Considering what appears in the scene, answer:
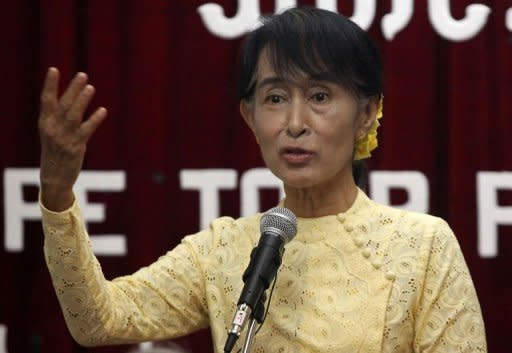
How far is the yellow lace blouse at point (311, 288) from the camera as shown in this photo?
60.1 inches

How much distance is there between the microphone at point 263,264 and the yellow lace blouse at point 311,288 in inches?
9.0

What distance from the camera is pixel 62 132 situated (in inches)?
53.9

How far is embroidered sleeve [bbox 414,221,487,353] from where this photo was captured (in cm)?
153

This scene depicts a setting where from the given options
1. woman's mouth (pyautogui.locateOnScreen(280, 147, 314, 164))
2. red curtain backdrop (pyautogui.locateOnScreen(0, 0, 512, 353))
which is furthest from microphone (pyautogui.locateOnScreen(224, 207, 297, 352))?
red curtain backdrop (pyautogui.locateOnScreen(0, 0, 512, 353))

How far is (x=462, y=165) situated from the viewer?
9.57 ft

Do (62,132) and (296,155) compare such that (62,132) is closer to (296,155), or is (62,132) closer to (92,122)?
(92,122)

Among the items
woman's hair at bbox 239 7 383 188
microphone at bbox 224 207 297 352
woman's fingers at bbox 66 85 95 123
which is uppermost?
woman's hair at bbox 239 7 383 188

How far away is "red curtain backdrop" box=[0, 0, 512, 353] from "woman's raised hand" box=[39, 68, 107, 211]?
154cm

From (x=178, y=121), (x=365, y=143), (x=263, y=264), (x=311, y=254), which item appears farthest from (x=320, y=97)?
(x=178, y=121)

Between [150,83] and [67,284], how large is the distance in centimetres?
155

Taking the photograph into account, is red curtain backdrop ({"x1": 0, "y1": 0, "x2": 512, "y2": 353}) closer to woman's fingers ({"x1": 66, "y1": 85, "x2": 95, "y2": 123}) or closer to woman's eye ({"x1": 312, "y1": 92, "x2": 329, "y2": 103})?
woman's eye ({"x1": 312, "y1": 92, "x2": 329, "y2": 103})

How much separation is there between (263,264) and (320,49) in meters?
0.41

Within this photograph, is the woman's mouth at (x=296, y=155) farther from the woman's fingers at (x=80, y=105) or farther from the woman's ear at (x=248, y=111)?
the woman's fingers at (x=80, y=105)

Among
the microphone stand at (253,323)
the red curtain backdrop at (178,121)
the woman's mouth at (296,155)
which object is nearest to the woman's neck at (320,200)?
the woman's mouth at (296,155)
